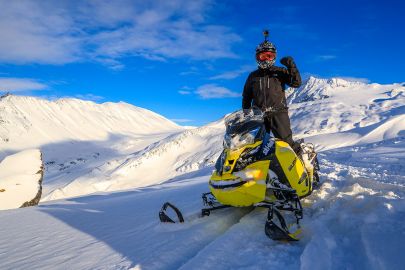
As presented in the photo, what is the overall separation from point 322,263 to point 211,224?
176cm

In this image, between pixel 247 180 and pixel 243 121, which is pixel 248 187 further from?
pixel 243 121

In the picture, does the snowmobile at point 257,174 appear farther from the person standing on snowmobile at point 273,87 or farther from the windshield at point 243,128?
the person standing on snowmobile at point 273,87

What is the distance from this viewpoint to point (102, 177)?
92250 millimetres

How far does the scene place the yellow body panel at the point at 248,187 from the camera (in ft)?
13.9

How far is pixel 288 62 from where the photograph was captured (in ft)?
17.9

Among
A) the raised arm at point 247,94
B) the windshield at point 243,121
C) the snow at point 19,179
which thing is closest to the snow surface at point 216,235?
the windshield at point 243,121

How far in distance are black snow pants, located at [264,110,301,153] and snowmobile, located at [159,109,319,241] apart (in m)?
0.38

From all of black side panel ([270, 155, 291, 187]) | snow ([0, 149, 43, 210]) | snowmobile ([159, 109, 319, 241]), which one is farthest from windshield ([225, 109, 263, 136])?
snow ([0, 149, 43, 210])

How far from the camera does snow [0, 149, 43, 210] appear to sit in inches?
510

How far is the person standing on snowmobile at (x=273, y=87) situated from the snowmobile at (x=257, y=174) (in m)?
0.45

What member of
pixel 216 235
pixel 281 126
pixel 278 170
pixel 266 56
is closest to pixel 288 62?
pixel 266 56

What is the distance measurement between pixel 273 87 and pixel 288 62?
0.41m

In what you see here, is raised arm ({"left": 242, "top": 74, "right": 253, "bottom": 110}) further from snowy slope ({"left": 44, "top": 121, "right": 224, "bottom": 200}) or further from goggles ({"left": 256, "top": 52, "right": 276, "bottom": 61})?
snowy slope ({"left": 44, "top": 121, "right": 224, "bottom": 200})

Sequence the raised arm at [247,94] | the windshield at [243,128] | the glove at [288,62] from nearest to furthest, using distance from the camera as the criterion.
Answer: the windshield at [243,128] → the glove at [288,62] → the raised arm at [247,94]
